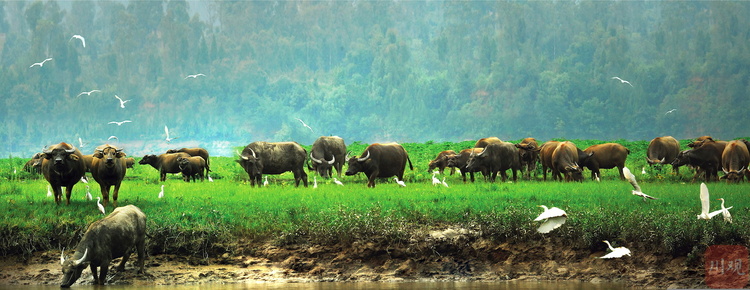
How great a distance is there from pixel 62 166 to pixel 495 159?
47.0 feet

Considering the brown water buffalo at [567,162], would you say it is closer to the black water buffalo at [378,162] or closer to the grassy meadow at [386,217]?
the grassy meadow at [386,217]

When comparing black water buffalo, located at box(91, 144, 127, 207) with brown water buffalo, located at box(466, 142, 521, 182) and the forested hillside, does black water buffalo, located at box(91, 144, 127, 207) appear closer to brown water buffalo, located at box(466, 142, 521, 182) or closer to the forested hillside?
brown water buffalo, located at box(466, 142, 521, 182)

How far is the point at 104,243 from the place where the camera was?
15.5 metres

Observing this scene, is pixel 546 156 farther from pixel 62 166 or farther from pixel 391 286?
pixel 62 166

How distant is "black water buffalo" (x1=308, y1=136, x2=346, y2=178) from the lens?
3127 cm

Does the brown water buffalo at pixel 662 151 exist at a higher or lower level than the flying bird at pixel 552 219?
higher

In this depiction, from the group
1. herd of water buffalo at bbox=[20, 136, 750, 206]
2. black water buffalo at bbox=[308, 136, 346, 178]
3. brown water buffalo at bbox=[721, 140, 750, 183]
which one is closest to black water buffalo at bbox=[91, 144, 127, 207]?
herd of water buffalo at bbox=[20, 136, 750, 206]

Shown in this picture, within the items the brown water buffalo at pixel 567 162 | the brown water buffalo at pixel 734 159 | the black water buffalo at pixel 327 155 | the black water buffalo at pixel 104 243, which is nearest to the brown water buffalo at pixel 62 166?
the black water buffalo at pixel 104 243

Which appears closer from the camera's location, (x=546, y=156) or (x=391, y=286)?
(x=391, y=286)

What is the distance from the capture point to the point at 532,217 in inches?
699

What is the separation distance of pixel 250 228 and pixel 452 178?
13749 mm

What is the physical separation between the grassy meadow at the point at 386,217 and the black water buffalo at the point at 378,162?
9.52 feet

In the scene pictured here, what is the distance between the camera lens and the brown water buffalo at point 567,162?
92.0ft

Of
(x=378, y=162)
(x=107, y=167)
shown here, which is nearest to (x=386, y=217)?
(x=107, y=167)
